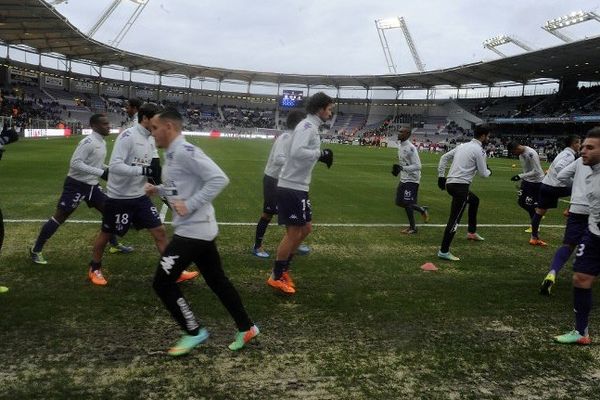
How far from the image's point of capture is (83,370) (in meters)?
3.41

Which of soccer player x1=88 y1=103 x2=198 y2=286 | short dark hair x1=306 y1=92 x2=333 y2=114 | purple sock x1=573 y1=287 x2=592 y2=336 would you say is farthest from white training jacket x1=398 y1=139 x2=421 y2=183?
soccer player x1=88 y1=103 x2=198 y2=286

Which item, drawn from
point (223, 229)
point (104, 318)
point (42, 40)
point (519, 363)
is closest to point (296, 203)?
point (104, 318)

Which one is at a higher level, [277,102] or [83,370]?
[277,102]

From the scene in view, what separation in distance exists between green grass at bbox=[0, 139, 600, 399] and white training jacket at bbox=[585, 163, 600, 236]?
3.57ft

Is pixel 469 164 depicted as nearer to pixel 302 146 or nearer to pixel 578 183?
pixel 578 183

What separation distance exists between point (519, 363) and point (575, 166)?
9.85 feet

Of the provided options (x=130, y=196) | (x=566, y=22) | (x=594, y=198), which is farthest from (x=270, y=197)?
(x=566, y=22)

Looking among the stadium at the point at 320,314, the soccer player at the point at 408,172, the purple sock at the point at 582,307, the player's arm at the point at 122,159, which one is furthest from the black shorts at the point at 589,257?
the soccer player at the point at 408,172

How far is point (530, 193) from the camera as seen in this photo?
9273mm

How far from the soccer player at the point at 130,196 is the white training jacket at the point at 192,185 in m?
1.56

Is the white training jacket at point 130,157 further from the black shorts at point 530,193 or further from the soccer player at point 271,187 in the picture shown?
the black shorts at point 530,193

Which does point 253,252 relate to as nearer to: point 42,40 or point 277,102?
point 42,40

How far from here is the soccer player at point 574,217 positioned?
5.50 m

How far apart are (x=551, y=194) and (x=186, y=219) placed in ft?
18.5
